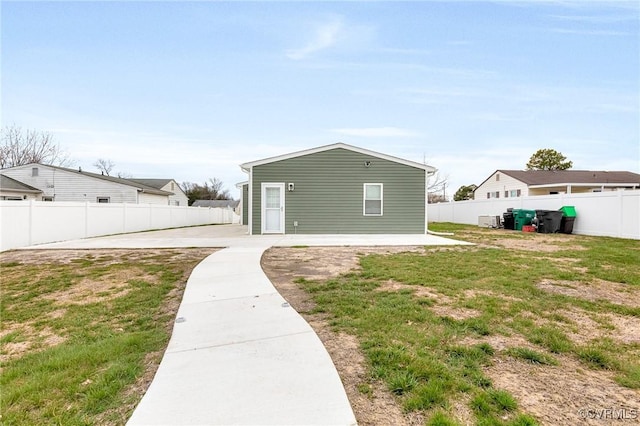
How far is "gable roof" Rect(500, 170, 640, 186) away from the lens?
26141mm

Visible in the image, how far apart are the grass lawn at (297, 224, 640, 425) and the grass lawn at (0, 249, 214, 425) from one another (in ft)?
5.60

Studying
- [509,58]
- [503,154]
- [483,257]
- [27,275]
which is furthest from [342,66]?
[503,154]

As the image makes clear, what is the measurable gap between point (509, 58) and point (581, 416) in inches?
555

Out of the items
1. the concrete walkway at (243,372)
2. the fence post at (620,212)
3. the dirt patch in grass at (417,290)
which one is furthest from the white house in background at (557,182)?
the concrete walkway at (243,372)

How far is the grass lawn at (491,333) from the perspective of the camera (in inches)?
82.2

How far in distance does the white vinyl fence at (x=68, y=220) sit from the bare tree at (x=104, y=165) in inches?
1411

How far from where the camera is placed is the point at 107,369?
2.54 metres

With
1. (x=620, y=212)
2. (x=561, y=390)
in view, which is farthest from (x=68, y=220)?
(x=620, y=212)

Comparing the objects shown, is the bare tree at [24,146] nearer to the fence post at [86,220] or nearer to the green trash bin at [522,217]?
the fence post at [86,220]

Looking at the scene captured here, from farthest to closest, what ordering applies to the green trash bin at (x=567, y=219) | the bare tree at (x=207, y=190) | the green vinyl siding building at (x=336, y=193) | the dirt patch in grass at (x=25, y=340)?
the bare tree at (x=207, y=190) < the green trash bin at (x=567, y=219) < the green vinyl siding building at (x=336, y=193) < the dirt patch in grass at (x=25, y=340)

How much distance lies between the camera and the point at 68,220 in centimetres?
1150

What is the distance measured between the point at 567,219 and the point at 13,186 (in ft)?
99.3

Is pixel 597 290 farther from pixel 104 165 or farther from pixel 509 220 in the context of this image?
pixel 104 165

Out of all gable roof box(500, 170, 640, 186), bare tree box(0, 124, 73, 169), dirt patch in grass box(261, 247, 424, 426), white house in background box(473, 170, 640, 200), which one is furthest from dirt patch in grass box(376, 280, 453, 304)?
bare tree box(0, 124, 73, 169)
